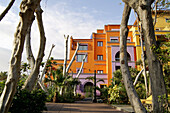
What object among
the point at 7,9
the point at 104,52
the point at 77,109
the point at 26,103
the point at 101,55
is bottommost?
the point at 77,109

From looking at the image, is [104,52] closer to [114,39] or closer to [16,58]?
[114,39]

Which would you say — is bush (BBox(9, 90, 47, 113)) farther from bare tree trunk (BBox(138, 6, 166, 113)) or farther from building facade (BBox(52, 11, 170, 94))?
building facade (BBox(52, 11, 170, 94))

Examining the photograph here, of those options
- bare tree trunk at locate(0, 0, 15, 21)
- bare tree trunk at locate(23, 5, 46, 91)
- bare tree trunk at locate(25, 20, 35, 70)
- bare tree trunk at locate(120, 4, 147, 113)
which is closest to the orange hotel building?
bare tree trunk at locate(25, 20, 35, 70)

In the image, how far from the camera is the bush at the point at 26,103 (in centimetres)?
441

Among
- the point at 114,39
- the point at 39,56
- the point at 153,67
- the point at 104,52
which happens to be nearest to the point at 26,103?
the point at 39,56

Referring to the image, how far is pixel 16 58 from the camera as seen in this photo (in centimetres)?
223

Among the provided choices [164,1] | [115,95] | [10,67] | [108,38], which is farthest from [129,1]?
[108,38]

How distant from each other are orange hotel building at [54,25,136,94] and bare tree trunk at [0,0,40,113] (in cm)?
2312

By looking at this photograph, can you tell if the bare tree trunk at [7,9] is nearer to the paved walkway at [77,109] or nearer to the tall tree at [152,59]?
the tall tree at [152,59]

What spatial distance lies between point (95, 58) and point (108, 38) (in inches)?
201

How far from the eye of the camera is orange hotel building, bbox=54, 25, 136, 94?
26.7m

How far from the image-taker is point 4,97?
82.4 inches

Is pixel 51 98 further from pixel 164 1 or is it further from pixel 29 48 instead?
pixel 164 1

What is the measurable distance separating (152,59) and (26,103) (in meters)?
3.93
